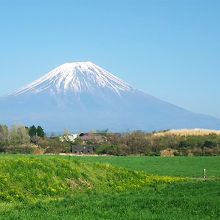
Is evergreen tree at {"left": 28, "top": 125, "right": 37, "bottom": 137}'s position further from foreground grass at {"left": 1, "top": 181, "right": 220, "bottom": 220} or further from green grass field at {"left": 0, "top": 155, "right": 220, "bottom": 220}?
foreground grass at {"left": 1, "top": 181, "right": 220, "bottom": 220}

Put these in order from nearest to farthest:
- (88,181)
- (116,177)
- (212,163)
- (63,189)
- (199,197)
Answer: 1. (199,197)
2. (63,189)
3. (88,181)
4. (116,177)
5. (212,163)

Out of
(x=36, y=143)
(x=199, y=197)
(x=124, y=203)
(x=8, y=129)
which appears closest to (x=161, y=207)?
(x=124, y=203)

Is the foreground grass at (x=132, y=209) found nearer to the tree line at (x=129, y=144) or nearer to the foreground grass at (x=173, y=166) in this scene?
the foreground grass at (x=173, y=166)

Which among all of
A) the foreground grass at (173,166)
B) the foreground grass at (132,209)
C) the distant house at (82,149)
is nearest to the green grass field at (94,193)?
the foreground grass at (132,209)

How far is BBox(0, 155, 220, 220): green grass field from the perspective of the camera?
16745 millimetres

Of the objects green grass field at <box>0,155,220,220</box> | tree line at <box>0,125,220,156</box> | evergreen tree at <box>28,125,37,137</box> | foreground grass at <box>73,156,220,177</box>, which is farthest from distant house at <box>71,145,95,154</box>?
green grass field at <box>0,155,220,220</box>

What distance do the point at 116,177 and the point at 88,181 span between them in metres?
2.69

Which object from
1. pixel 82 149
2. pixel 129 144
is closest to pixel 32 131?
pixel 82 149

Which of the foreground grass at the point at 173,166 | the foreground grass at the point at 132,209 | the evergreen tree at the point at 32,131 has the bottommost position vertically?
the foreground grass at the point at 132,209

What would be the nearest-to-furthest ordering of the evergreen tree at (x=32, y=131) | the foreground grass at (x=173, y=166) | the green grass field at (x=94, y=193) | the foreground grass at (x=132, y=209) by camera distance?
1. the foreground grass at (x=132, y=209)
2. the green grass field at (x=94, y=193)
3. the foreground grass at (x=173, y=166)
4. the evergreen tree at (x=32, y=131)

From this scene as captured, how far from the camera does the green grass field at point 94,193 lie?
16745 mm

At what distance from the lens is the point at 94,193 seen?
25.6 m

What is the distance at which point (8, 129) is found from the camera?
69.3 metres

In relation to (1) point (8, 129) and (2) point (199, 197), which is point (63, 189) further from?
(1) point (8, 129)
